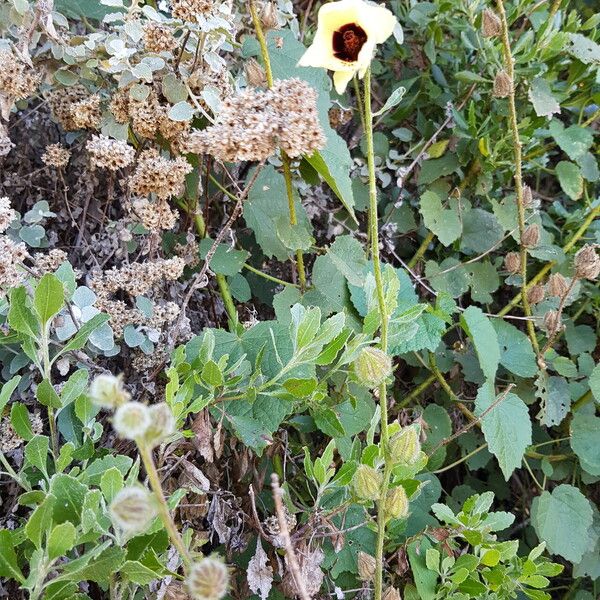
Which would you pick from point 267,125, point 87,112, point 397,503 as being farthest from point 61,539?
point 87,112

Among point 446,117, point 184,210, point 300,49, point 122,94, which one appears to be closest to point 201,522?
point 184,210

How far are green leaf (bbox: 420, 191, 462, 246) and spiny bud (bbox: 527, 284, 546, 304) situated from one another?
0.46ft

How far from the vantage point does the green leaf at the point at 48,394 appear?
64 cm

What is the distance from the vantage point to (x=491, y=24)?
3.09 ft

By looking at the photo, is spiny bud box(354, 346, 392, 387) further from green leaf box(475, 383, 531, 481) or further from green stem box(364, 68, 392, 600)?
green leaf box(475, 383, 531, 481)

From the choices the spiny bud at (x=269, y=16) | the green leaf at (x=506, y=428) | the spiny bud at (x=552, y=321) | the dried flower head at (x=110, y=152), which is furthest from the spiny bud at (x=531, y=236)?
the dried flower head at (x=110, y=152)

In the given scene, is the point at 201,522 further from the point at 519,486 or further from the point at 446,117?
the point at 446,117

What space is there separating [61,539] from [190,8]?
0.55 meters

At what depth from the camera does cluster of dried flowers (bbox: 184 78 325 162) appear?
0.69 metres

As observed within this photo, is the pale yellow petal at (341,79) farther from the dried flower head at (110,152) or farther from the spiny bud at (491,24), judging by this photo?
the spiny bud at (491,24)

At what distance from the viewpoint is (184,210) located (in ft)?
3.18

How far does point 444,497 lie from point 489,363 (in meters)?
0.29

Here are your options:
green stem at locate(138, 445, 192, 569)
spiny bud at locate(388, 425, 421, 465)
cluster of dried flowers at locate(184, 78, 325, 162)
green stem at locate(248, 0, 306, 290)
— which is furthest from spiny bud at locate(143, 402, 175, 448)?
green stem at locate(248, 0, 306, 290)

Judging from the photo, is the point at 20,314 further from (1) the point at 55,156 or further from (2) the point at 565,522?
(2) the point at 565,522
